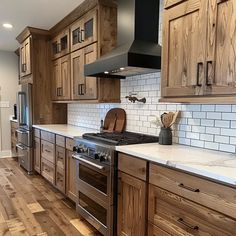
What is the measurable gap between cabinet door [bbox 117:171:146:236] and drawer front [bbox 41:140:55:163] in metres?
1.73

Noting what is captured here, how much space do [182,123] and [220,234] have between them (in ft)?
3.74

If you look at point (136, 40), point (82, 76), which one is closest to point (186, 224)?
point (136, 40)

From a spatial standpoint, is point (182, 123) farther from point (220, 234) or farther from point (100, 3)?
point (100, 3)

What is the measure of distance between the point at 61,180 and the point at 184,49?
2330 millimetres

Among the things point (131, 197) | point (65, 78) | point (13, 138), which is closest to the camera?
point (131, 197)

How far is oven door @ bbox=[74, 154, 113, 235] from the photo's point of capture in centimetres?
212

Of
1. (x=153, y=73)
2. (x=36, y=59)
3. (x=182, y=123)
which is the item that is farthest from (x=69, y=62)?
(x=182, y=123)

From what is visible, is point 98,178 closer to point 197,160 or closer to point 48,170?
point 197,160

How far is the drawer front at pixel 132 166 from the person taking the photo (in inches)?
69.7

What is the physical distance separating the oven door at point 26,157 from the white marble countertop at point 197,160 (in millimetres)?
2844

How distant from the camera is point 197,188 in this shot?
4.48 feet

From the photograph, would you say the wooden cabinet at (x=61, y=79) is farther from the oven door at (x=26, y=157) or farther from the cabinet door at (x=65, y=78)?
the oven door at (x=26, y=157)

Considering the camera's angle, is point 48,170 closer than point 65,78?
Yes

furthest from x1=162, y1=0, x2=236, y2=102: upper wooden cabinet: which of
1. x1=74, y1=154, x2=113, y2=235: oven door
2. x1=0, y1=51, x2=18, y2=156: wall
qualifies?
x1=0, y1=51, x2=18, y2=156: wall
